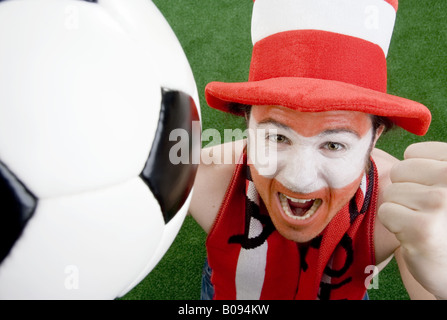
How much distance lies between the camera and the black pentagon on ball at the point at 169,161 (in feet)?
1.67

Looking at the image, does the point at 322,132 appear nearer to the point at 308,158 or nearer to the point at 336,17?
the point at 308,158

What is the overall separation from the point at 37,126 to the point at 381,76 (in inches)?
27.7

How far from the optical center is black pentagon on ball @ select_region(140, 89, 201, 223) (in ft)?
1.67

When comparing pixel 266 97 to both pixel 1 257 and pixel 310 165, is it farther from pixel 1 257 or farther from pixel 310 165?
pixel 1 257

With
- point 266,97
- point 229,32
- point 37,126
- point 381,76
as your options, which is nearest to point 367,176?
point 381,76

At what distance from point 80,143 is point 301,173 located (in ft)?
1.90

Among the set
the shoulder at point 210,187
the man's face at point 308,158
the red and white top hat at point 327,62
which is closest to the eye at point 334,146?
the man's face at point 308,158

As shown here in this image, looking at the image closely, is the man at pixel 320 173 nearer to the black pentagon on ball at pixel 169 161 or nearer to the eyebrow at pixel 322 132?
the eyebrow at pixel 322 132

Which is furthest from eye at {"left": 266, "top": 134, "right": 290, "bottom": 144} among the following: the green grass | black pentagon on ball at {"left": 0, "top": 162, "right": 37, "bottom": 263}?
the green grass

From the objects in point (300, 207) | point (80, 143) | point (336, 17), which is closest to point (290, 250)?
point (300, 207)

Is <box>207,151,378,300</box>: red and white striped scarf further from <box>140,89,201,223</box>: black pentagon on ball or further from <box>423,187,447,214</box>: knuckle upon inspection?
<box>140,89,201,223</box>: black pentagon on ball

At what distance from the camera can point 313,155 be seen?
896mm

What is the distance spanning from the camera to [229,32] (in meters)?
2.29
